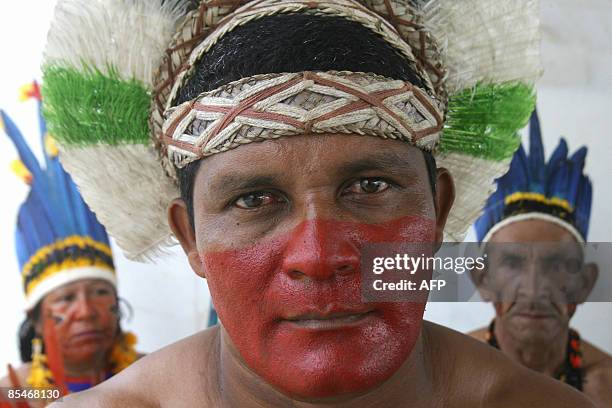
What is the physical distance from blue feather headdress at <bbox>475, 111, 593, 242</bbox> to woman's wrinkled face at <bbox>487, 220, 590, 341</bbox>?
5cm

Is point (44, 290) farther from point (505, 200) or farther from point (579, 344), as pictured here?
point (579, 344)

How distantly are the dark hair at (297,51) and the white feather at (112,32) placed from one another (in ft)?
0.80

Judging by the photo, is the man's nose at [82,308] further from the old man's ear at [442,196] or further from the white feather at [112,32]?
the old man's ear at [442,196]

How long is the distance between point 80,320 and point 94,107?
179 centimetres

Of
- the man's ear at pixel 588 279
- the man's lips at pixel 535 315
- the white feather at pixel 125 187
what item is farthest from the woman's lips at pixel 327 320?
the man's lips at pixel 535 315

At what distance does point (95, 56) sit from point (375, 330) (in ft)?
3.42

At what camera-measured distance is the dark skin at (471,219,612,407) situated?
10.5 ft

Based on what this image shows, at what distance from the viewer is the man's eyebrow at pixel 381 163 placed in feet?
5.56

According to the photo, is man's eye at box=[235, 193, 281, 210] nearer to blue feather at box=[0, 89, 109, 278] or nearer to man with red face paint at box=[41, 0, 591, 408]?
man with red face paint at box=[41, 0, 591, 408]

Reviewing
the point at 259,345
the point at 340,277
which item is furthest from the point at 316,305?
the point at 259,345

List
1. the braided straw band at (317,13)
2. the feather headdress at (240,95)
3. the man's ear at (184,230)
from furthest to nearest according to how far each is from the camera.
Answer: the man's ear at (184,230) → the braided straw band at (317,13) → the feather headdress at (240,95)

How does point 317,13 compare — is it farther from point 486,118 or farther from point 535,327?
point 535,327

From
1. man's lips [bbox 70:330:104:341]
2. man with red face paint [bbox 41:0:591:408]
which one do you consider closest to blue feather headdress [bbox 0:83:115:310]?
man's lips [bbox 70:330:104:341]

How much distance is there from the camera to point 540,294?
3299 millimetres
